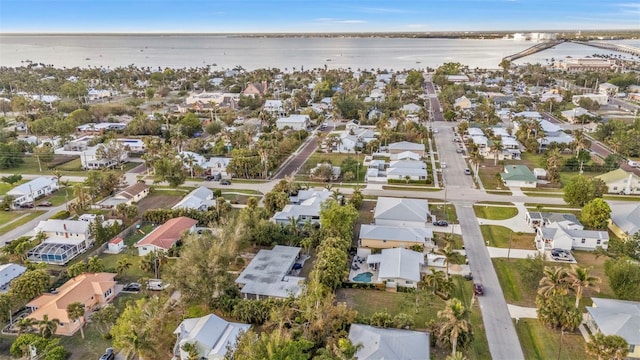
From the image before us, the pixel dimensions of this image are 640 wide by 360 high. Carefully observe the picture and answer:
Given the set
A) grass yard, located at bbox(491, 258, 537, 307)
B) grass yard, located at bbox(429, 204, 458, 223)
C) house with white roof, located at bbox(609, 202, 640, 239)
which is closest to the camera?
grass yard, located at bbox(491, 258, 537, 307)

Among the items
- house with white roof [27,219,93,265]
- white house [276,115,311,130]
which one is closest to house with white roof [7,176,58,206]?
house with white roof [27,219,93,265]

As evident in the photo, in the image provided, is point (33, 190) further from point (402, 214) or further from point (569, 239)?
point (569, 239)

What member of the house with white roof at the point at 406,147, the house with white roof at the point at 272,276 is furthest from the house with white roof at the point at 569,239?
the house with white roof at the point at 406,147

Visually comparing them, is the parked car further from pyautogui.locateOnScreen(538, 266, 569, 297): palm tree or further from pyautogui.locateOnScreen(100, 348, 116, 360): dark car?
pyautogui.locateOnScreen(538, 266, 569, 297): palm tree

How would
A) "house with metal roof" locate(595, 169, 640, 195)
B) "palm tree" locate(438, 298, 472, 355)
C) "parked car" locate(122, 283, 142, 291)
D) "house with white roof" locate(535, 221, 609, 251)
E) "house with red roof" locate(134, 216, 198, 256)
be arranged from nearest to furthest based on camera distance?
"palm tree" locate(438, 298, 472, 355)
"parked car" locate(122, 283, 142, 291)
"house with white roof" locate(535, 221, 609, 251)
"house with red roof" locate(134, 216, 198, 256)
"house with metal roof" locate(595, 169, 640, 195)

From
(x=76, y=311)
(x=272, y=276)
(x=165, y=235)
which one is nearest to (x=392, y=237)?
(x=272, y=276)

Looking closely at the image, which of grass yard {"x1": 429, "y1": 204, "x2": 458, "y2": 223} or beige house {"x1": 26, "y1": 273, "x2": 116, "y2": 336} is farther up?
beige house {"x1": 26, "y1": 273, "x2": 116, "y2": 336}
